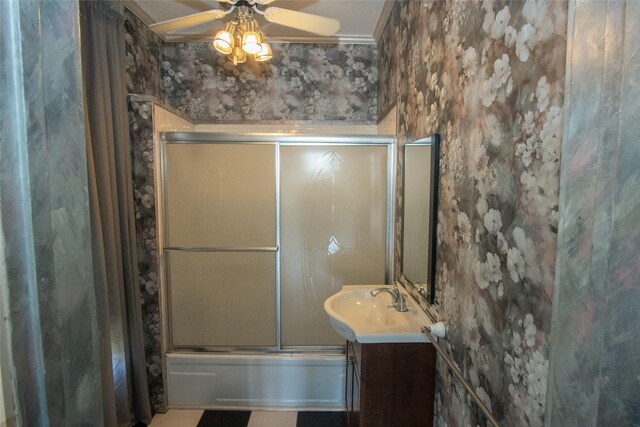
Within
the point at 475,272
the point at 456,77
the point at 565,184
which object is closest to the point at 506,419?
the point at 475,272

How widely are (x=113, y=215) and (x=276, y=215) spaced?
0.97 meters

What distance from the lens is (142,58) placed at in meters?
2.35

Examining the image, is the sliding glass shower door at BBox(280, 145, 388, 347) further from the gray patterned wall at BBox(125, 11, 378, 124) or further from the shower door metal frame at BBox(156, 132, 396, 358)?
the gray patterned wall at BBox(125, 11, 378, 124)

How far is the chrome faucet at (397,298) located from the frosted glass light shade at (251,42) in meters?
1.46

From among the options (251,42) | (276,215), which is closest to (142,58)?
(251,42)

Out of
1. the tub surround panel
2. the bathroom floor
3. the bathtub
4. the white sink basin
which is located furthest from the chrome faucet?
the tub surround panel

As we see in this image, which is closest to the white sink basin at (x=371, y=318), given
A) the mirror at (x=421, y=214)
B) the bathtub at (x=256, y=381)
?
the mirror at (x=421, y=214)

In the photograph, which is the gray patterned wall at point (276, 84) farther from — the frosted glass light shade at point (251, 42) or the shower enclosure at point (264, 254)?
the frosted glass light shade at point (251, 42)

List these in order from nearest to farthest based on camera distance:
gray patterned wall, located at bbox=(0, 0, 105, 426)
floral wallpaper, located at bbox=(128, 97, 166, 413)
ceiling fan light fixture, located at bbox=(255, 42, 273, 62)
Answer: gray patterned wall, located at bbox=(0, 0, 105, 426) → ceiling fan light fixture, located at bbox=(255, 42, 273, 62) → floral wallpaper, located at bbox=(128, 97, 166, 413)

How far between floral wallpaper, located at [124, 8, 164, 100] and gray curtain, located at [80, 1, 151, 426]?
30 centimetres

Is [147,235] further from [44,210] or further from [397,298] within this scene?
[44,210]

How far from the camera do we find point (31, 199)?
34 cm

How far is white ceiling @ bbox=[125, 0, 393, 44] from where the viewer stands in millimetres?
2135

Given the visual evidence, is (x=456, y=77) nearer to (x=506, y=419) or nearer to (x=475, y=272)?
(x=475, y=272)
